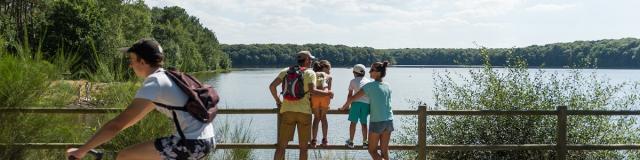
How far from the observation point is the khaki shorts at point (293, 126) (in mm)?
7625

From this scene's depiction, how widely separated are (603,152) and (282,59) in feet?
313

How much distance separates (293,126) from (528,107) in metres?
4.30

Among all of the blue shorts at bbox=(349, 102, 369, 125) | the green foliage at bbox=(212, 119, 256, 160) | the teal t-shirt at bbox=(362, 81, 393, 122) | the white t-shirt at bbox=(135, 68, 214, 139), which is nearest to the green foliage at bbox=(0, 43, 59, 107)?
the green foliage at bbox=(212, 119, 256, 160)

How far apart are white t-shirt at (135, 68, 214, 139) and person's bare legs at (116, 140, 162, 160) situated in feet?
0.50

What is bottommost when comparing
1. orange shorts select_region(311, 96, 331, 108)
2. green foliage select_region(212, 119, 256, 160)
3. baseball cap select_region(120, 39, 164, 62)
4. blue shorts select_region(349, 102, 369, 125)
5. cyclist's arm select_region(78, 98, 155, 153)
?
green foliage select_region(212, 119, 256, 160)

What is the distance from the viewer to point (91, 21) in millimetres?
50156

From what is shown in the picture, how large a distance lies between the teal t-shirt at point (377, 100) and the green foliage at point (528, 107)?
9.48ft

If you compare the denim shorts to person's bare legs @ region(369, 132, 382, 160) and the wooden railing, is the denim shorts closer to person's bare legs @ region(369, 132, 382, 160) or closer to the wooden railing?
person's bare legs @ region(369, 132, 382, 160)

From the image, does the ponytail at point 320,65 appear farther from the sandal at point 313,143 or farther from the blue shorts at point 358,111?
the sandal at point 313,143

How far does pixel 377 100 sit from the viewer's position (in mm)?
7648

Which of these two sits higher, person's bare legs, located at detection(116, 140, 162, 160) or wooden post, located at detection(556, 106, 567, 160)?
person's bare legs, located at detection(116, 140, 162, 160)

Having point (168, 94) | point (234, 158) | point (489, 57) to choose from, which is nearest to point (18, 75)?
point (234, 158)

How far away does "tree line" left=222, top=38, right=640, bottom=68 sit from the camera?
38.2 ft

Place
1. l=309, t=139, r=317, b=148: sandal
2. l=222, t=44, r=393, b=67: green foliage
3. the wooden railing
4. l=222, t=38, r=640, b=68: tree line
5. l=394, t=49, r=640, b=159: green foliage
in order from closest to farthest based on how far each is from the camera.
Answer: the wooden railing < l=309, t=139, r=317, b=148: sandal < l=394, t=49, r=640, b=159: green foliage < l=222, t=38, r=640, b=68: tree line < l=222, t=44, r=393, b=67: green foliage
